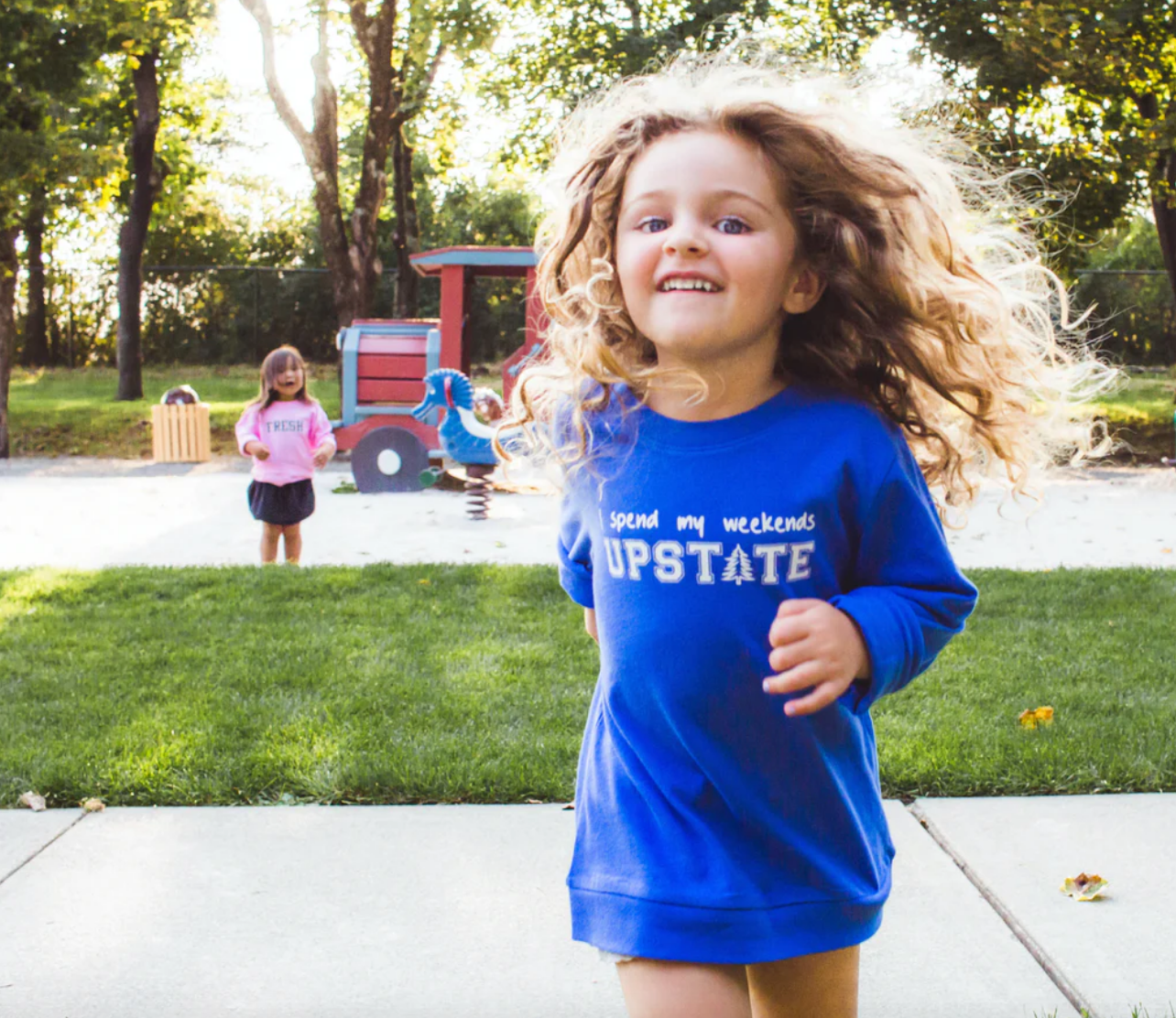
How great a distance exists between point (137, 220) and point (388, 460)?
9102 millimetres

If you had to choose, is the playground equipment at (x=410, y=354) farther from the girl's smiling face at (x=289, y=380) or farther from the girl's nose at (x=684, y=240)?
the girl's nose at (x=684, y=240)

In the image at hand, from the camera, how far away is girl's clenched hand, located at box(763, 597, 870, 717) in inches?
61.6

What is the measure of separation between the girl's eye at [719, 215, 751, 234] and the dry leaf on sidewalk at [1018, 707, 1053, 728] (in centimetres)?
273

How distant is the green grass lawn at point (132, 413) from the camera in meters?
16.1

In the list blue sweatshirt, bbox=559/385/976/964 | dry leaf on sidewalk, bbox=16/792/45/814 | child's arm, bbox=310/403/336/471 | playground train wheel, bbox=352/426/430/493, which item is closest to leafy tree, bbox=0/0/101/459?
playground train wheel, bbox=352/426/430/493

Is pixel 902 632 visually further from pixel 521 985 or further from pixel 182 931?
pixel 182 931

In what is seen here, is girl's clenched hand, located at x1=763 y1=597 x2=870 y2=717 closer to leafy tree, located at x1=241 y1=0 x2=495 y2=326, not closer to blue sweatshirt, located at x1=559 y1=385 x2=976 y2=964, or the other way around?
blue sweatshirt, located at x1=559 y1=385 x2=976 y2=964

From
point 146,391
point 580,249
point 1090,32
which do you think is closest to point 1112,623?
point 580,249

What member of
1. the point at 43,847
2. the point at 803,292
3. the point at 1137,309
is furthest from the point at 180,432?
the point at 1137,309

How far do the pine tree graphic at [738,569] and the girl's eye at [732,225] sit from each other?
1.40 feet

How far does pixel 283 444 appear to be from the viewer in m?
7.28

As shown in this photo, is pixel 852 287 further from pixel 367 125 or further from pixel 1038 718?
pixel 367 125

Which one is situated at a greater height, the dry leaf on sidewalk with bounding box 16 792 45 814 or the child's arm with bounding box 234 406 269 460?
the dry leaf on sidewalk with bounding box 16 792 45 814

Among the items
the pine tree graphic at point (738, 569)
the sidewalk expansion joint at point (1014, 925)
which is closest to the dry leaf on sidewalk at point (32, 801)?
the sidewalk expansion joint at point (1014, 925)
